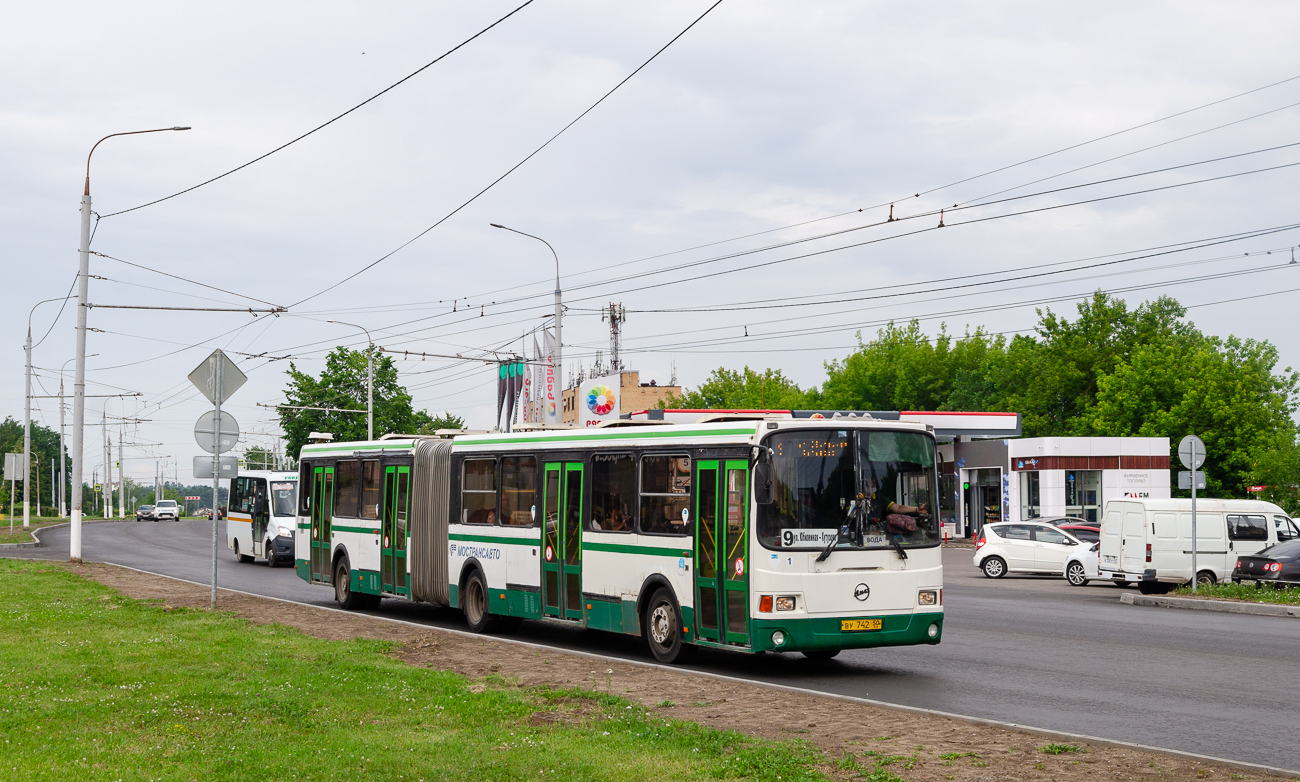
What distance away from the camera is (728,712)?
33.5 feet

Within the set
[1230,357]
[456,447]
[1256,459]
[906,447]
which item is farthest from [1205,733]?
[1230,357]

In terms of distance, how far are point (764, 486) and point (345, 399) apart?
207 feet

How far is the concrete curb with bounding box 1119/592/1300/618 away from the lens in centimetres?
2139

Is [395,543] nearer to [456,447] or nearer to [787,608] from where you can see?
[456,447]

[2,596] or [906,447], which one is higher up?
[906,447]

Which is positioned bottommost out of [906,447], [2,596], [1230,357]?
[2,596]

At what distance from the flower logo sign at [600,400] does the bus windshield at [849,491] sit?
203 feet

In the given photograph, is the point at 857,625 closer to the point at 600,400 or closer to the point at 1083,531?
the point at 1083,531

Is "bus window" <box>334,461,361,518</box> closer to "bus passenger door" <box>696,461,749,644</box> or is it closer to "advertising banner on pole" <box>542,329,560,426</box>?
"bus passenger door" <box>696,461,749,644</box>

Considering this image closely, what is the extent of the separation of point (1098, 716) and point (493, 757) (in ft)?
17.3

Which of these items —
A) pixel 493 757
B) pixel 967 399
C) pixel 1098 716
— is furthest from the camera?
pixel 967 399

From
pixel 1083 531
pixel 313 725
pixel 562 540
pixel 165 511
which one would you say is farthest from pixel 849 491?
pixel 165 511

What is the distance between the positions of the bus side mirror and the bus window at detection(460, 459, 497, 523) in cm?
578

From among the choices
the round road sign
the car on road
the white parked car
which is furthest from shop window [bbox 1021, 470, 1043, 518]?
the car on road
